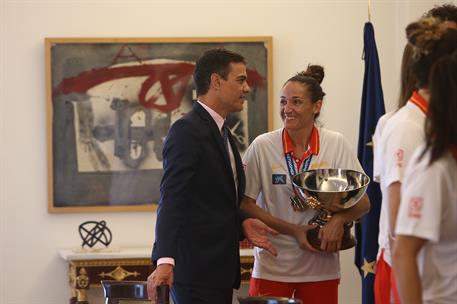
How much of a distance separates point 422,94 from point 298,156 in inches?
52.8

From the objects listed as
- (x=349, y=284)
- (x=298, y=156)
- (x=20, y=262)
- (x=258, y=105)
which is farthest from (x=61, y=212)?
(x=298, y=156)

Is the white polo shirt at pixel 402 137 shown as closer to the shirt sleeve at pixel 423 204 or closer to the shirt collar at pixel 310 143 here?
the shirt sleeve at pixel 423 204

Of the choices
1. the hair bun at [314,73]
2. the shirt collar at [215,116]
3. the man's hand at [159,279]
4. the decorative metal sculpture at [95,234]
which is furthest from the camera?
the decorative metal sculpture at [95,234]

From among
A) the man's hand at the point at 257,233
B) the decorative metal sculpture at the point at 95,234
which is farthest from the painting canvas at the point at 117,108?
the man's hand at the point at 257,233

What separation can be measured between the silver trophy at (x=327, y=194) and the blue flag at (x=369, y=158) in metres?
1.00

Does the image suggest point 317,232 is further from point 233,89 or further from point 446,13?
point 446,13

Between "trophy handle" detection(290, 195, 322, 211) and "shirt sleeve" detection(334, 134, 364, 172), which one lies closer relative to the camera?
"trophy handle" detection(290, 195, 322, 211)

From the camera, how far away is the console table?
5164mm

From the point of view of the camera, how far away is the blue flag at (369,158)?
4.69 meters

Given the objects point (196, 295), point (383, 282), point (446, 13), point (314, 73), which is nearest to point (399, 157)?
point (383, 282)

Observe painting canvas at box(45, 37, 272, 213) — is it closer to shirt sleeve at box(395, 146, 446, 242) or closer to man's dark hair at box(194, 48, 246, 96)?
man's dark hair at box(194, 48, 246, 96)

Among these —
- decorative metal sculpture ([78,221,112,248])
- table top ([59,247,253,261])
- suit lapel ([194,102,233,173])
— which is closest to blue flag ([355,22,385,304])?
table top ([59,247,253,261])

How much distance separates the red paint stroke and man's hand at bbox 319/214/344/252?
2117 millimetres

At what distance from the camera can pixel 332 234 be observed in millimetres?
3611
